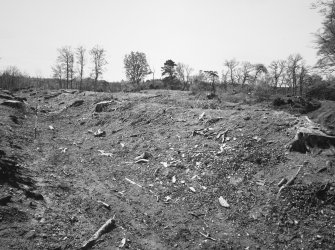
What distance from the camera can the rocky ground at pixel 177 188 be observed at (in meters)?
5.79

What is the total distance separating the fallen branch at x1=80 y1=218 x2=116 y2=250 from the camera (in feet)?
17.7

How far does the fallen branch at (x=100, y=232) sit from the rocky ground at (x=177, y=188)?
92 mm

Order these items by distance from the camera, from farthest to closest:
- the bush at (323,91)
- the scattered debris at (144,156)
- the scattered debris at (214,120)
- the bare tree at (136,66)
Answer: the bare tree at (136,66), the bush at (323,91), the scattered debris at (214,120), the scattered debris at (144,156)

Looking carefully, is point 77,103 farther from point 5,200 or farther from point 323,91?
point 323,91

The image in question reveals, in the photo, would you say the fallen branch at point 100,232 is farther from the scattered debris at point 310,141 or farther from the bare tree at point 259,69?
the bare tree at point 259,69

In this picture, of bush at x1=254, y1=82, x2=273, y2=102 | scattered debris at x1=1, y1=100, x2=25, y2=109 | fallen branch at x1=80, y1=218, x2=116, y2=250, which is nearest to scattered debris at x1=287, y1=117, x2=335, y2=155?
fallen branch at x1=80, y1=218, x2=116, y2=250

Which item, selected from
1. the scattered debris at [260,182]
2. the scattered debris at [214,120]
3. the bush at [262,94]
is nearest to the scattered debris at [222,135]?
the scattered debris at [214,120]

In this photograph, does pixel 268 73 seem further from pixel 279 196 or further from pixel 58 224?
pixel 58 224

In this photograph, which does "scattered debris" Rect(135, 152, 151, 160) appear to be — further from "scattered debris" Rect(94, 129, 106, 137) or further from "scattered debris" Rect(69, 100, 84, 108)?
"scattered debris" Rect(69, 100, 84, 108)

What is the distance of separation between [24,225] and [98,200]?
2.29 meters

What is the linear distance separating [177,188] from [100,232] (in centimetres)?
330

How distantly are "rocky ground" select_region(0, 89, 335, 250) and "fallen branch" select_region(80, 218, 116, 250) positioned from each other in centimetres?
9

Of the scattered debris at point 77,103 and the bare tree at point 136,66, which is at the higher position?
the bare tree at point 136,66

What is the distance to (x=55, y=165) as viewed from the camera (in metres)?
9.78
